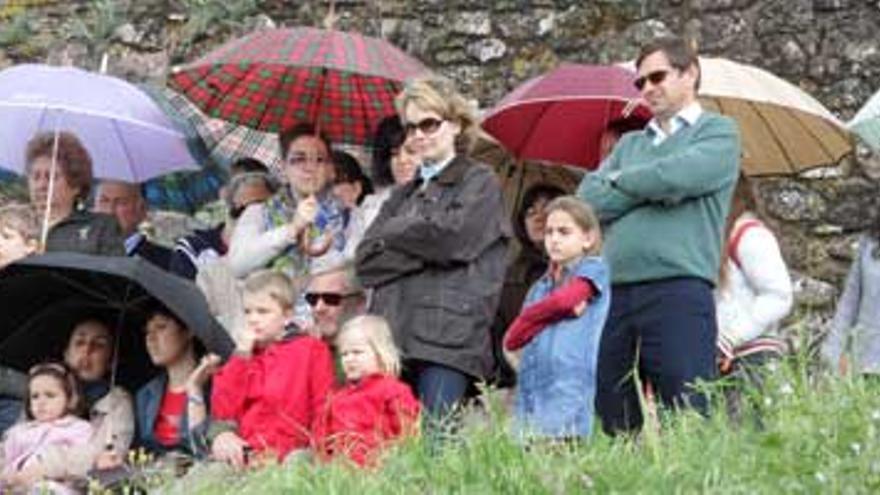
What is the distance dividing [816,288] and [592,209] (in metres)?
2.97

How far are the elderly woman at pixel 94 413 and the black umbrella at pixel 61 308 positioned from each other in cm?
5

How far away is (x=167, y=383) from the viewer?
6.84 meters

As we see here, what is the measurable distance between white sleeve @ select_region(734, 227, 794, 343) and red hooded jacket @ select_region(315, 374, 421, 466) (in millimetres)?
1234

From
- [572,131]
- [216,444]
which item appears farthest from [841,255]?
[216,444]

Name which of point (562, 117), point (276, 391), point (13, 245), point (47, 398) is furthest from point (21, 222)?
point (562, 117)

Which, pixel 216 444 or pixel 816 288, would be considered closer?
pixel 216 444

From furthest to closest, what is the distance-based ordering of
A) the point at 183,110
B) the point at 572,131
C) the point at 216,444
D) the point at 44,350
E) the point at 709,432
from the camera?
the point at 183,110 → the point at 572,131 → the point at 44,350 → the point at 216,444 → the point at 709,432

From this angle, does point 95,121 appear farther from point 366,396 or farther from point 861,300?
point 861,300

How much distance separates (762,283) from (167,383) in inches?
84.1

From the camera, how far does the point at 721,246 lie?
6402mm

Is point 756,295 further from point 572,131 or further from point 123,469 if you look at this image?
point 123,469

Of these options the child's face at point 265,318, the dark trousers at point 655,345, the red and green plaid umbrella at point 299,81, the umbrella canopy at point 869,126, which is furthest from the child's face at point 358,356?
the umbrella canopy at point 869,126

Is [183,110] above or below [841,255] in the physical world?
above

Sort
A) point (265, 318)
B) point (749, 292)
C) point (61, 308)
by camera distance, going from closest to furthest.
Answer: point (265, 318) < point (749, 292) < point (61, 308)
